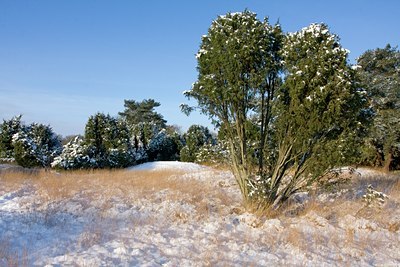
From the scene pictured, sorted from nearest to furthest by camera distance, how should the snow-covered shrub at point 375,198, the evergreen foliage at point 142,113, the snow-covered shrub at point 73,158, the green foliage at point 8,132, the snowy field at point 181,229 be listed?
1. the snowy field at point 181,229
2. the snow-covered shrub at point 375,198
3. the snow-covered shrub at point 73,158
4. the green foliage at point 8,132
5. the evergreen foliage at point 142,113

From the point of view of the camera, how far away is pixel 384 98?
1730cm

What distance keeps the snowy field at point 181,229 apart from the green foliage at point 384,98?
914 cm

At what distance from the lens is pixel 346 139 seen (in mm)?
6750

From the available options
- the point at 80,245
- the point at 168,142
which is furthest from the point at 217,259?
the point at 168,142

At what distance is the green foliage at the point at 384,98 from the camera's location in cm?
1689

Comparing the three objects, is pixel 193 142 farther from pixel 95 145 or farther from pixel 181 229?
pixel 181 229

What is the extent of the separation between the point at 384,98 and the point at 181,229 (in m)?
15.8

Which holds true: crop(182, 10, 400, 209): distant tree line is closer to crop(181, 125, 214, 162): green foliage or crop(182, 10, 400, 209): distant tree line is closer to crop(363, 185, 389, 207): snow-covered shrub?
crop(363, 185, 389, 207): snow-covered shrub

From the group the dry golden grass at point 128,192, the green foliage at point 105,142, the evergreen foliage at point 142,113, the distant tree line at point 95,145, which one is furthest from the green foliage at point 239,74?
the evergreen foliage at point 142,113

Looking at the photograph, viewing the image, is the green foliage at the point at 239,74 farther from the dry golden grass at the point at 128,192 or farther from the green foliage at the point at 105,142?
the green foliage at the point at 105,142

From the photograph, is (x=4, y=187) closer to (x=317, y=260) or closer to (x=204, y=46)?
(x=204, y=46)

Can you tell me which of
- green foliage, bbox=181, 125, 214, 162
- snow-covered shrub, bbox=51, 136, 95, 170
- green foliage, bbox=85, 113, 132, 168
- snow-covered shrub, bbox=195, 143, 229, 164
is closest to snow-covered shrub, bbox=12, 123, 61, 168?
snow-covered shrub, bbox=51, 136, 95, 170

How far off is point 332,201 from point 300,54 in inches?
155

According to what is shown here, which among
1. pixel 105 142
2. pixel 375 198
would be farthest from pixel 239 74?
pixel 105 142
